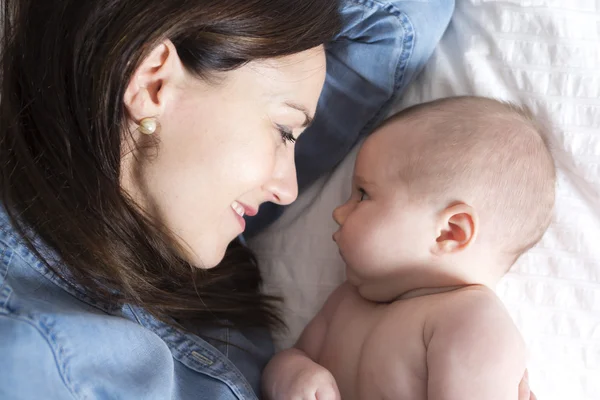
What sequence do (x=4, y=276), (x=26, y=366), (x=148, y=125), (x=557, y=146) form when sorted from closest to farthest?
(x=26, y=366), (x=4, y=276), (x=148, y=125), (x=557, y=146)

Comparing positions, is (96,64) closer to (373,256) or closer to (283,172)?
(283,172)

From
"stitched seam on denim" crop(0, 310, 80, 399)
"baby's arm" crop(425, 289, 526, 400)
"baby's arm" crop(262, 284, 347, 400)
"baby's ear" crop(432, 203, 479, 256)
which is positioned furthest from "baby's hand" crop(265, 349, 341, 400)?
"stitched seam on denim" crop(0, 310, 80, 399)

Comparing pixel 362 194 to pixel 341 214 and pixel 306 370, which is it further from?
pixel 306 370

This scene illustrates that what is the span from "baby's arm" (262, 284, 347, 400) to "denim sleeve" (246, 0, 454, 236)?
11.4 inches

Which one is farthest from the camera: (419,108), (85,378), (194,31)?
(419,108)

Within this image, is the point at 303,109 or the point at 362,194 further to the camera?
the point at 362,194

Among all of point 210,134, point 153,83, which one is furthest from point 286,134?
point 153,83

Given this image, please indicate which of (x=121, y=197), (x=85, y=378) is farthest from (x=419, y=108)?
(x=85, y=378)

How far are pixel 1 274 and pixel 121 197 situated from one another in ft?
0.70

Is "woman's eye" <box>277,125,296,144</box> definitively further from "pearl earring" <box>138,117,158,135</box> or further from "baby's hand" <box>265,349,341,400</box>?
"baby's hand" <box>265,349,341,400</box>

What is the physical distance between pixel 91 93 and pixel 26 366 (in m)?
0.41

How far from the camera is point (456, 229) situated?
119 cm

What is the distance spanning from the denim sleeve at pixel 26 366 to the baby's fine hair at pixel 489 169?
683 millimetres

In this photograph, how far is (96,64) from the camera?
0.98 metres
